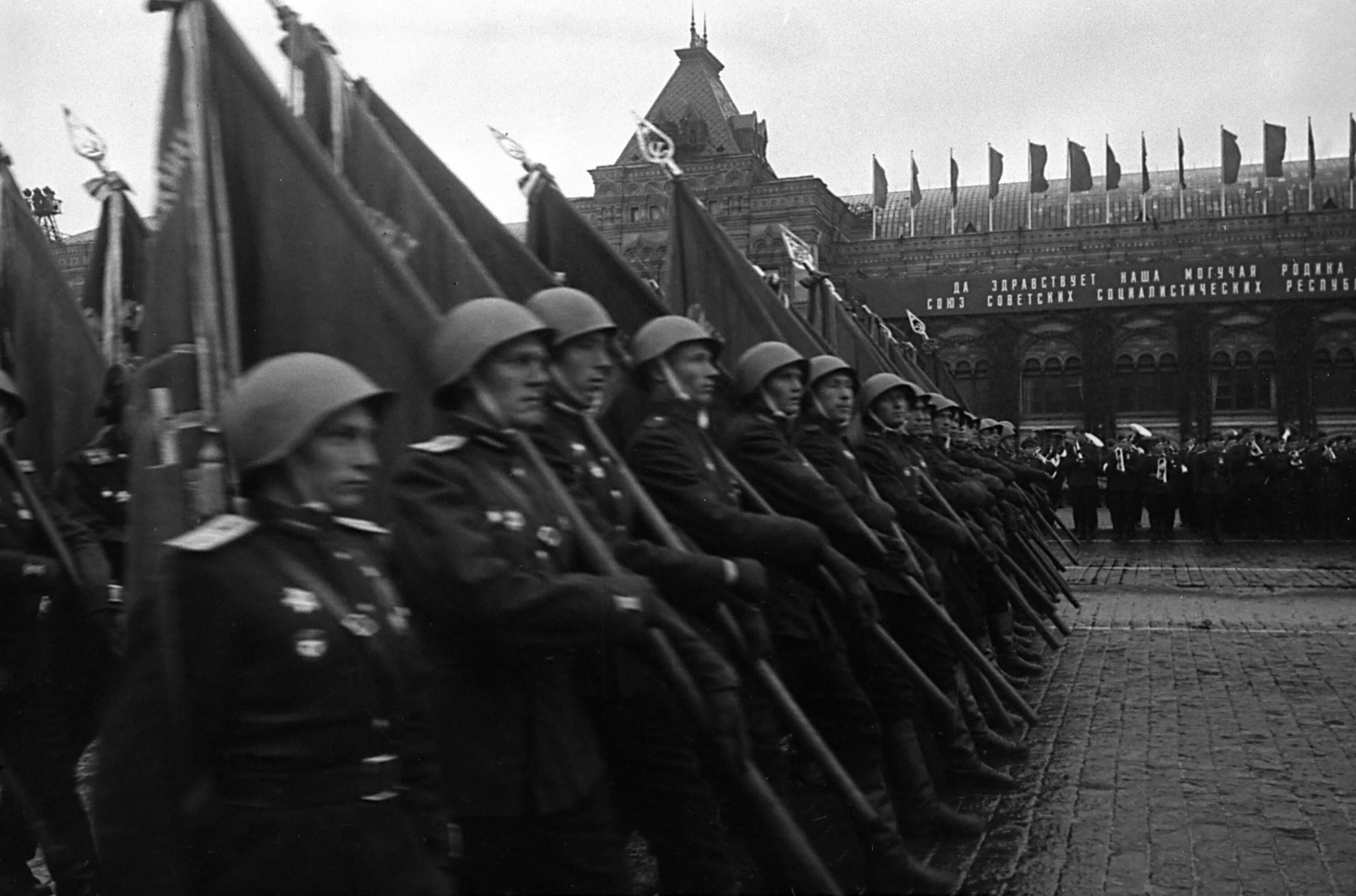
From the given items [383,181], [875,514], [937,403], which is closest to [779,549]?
[875,514]

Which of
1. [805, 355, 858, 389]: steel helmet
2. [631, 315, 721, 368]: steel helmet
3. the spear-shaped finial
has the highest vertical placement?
the spear-shaped finial

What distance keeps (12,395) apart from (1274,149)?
151 ft

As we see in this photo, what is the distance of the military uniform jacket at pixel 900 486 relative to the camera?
5516 millimetres

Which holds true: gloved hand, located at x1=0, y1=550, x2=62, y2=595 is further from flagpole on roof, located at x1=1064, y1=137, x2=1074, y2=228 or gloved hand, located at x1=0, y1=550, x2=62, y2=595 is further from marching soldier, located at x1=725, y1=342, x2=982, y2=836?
flagpole on roof, located at x1=1064, y1=137, x2=1074, y2=228

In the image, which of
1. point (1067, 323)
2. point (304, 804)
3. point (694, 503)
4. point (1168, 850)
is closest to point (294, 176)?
point (694, 503)

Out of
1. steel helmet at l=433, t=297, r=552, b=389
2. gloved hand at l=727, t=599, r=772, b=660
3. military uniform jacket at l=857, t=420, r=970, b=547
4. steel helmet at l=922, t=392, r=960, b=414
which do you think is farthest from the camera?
steel helmet at l=922, t=392, r=960, b=414

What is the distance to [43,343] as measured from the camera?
5391mm

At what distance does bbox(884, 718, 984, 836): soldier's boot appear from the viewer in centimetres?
459

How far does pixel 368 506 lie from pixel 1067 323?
37031 millimetres

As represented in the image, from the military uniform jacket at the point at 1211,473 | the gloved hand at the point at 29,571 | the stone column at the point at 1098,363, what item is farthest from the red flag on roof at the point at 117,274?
the stone column at the point at 1098,363

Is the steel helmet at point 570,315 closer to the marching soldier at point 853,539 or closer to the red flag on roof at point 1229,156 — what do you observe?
the marching soldier at point 853,539

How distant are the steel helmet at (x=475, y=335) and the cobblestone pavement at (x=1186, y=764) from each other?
2.37 m

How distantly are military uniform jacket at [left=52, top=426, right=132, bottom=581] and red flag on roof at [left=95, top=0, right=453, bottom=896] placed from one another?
1.79 meters

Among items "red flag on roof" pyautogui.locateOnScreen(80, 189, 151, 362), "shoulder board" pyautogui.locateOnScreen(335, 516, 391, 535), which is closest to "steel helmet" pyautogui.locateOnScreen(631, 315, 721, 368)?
"shoulder board" pyautogui.locateOnScreen(335, 516, 391, 535)
